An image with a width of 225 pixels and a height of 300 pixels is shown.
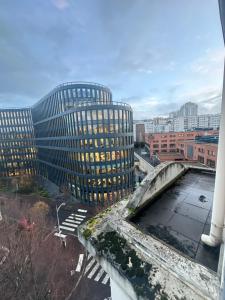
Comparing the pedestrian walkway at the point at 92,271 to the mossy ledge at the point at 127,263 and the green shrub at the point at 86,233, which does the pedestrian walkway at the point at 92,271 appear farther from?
the mossy ledge at the point at 127,263

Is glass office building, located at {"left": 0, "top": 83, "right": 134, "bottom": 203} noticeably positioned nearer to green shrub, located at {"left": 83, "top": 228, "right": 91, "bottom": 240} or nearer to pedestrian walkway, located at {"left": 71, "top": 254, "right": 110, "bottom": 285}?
pedestrian walkway, located at {"left": 71, "top": 254, "right": 110, "bottom": 285}

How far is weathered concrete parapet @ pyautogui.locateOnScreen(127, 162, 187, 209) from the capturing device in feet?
15.3

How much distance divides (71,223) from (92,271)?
37.1ft

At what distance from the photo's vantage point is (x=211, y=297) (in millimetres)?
1917

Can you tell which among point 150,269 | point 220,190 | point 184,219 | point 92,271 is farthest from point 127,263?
point 92,271

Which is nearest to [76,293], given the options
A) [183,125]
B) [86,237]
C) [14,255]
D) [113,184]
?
[14,255]

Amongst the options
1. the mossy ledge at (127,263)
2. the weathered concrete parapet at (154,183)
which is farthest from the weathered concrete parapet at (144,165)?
the mossy ledge at (127,263)

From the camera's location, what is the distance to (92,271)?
17.1 metres

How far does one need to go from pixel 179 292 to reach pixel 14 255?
1270 cm

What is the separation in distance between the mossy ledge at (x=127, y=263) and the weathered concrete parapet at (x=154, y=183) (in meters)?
1.45

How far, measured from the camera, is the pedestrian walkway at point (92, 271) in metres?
16.1

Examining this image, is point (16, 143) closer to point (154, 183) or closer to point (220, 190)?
point (154, 183)

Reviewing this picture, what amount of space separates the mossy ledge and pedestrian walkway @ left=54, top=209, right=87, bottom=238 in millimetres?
20654

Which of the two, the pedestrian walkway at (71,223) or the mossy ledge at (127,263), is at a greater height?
the mossy ledge at (127,263)
